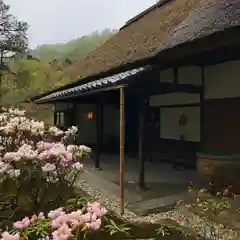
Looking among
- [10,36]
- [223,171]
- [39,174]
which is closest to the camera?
[39,174]

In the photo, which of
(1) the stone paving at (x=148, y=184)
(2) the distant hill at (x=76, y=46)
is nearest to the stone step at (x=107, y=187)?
(1) the stone paving at (x=148, y=184)

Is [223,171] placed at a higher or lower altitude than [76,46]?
lower

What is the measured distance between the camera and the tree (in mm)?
19031

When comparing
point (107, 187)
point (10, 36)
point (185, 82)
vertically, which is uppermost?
point (10, 36)

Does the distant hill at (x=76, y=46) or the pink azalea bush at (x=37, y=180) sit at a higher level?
the distant hill at (x=76, y=46)

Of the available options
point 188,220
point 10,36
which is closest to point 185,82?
point 188,220

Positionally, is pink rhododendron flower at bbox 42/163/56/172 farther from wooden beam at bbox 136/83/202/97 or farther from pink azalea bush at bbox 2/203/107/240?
wooden beam at bbox 136/83/202/97

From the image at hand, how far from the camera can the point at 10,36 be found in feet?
63.1

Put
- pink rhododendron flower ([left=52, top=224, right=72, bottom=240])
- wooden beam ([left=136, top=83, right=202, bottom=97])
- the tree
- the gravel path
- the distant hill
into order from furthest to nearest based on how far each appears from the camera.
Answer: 1. the distant hill
2. the tree
3. wooden beam ([left=136, top=83, right=202, bottom=97])
4. the gravel path
5. pink rhododendron flower ([left=52, top=224, right=72, bottom=240])

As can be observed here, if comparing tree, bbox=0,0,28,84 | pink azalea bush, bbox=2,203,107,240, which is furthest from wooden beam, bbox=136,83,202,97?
tree, bbox=0,0,28,84

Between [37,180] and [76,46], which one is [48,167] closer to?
[37,180]

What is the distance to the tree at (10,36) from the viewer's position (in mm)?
19031

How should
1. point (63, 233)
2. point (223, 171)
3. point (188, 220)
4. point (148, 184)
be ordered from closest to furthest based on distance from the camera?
point (63, 233) < point (188, 220) < point (223, 171) < point (148, 184)

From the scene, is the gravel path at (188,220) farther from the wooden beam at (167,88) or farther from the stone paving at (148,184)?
the wooden beam at (167,88)
